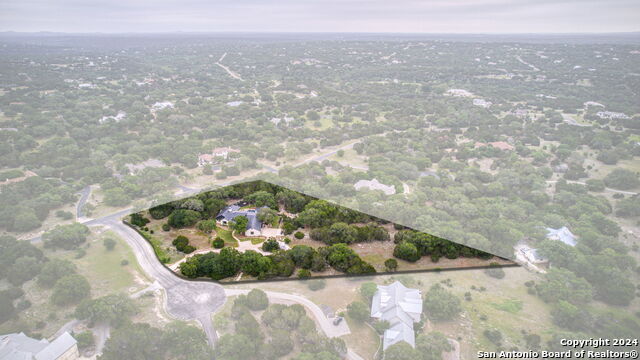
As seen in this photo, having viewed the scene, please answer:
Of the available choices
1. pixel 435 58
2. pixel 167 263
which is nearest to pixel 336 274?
pixel 167 263

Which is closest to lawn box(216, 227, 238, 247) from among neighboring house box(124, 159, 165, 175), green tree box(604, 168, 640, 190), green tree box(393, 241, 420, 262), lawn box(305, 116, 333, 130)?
green tree box(393, 241, 420, 262)

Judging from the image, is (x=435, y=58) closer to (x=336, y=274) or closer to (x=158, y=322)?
(x=336, y=274)

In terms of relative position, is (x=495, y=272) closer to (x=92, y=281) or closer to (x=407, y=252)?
(x=407, y=252)

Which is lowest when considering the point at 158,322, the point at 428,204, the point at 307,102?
the point at 158,322

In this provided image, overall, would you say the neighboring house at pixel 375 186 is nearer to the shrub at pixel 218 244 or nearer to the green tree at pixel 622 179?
the shrub at pixel 218 244

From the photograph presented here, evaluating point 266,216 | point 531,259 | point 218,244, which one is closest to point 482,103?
point 531,259

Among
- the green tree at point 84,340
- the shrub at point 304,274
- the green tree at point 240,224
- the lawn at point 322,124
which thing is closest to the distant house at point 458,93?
the lawn at point 322,124

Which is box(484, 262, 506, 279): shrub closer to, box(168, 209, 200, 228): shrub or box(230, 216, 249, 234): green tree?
box(230, 216, 249, 234): green tree
